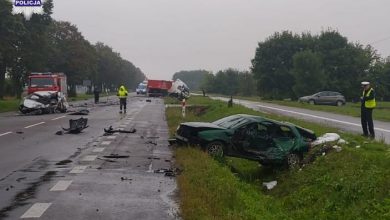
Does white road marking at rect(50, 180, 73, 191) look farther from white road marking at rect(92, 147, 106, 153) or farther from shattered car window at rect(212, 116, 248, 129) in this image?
shattered car window at rect(212, 116, 248, 129)

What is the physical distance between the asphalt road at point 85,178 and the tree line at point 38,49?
25663 millimetres

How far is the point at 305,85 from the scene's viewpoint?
232ft

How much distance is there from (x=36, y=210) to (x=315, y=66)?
65.7 metres

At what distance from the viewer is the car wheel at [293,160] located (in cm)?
1416

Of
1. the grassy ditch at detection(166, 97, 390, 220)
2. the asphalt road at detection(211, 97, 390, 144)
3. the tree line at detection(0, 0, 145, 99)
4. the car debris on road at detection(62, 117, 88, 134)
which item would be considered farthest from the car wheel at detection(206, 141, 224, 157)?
the tree line at detection(0, 0, 145, 99)

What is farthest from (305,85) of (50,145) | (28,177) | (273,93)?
(28,177)

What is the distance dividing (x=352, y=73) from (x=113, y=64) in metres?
63.6

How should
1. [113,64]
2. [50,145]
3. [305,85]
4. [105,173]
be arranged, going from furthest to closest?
[113,64], [305,85], [50,145], [105,173]

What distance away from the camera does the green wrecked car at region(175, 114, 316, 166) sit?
1422 centimetres

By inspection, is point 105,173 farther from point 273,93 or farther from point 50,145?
point 273,93

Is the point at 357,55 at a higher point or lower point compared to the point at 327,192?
higher

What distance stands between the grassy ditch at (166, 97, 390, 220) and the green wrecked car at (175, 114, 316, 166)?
38 cm

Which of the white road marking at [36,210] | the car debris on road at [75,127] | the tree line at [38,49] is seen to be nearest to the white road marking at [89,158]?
the white road marking at [36,210]

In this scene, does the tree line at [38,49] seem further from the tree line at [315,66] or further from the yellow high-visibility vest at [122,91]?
the tree line at [315,66]
